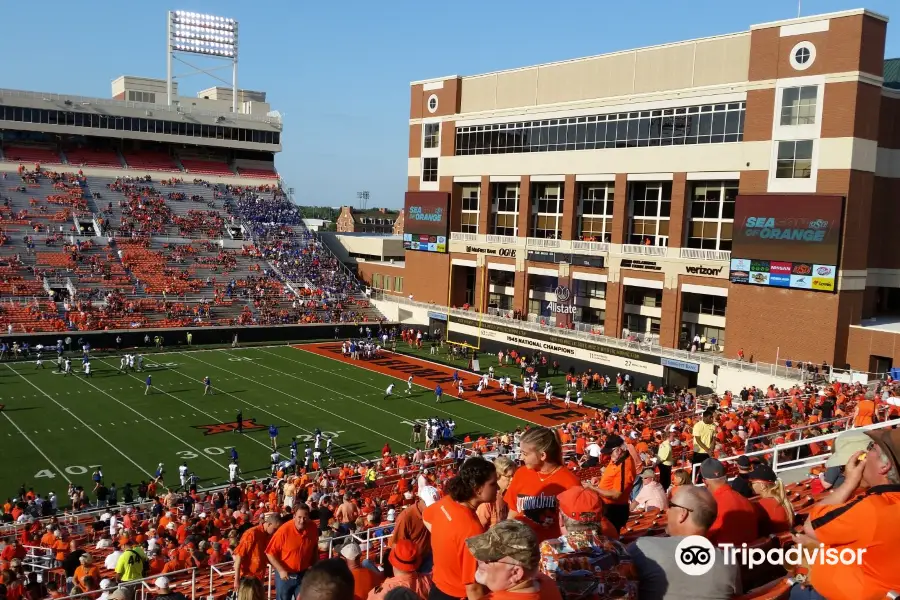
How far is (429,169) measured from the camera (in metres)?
56.0

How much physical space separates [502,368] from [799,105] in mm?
19700

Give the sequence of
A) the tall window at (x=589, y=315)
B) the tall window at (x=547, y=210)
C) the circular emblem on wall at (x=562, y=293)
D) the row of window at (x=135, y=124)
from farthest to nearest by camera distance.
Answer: the row of window at (x=135, y=124) → the tall window at (x=547, y=210) → the tall window at (x=589, y=315) → the circular emblem on wall at (x=562, y=293)

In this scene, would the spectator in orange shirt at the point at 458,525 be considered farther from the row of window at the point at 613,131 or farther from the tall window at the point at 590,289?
the tall window at the point at 590,289

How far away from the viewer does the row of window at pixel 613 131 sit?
3803cm

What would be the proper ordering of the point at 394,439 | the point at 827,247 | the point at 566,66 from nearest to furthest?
the point at 394,439 < the point at 827,247 < the point at 566,66

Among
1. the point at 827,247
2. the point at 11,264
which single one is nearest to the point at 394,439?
the point at 827,247

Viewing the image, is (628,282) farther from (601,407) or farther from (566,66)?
(566,66)

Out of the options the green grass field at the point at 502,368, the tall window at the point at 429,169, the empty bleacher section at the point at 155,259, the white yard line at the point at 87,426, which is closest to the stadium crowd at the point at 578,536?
the white yard line at the point at 87,426

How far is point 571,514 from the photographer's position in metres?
5.55

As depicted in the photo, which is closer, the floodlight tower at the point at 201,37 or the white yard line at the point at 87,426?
the white yard line at the point at 87,426

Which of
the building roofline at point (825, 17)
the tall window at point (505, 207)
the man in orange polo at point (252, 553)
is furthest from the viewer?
the tall window at point (505, 207)

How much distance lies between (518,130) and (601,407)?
21.1 metres

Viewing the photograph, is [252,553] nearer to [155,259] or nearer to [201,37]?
[155,259]

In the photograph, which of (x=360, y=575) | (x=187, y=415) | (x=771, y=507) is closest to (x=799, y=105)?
(x=187, y=415)
